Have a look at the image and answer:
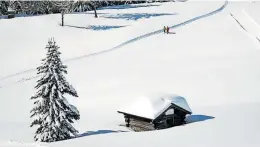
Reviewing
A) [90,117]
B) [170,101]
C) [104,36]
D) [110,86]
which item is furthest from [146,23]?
[170,101]

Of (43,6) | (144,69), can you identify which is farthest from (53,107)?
(43,6)

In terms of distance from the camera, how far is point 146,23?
7688cm

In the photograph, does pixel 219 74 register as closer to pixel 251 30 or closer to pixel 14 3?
pixel 251 30

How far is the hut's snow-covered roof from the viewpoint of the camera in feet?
105

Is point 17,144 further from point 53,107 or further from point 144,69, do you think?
point 144,69

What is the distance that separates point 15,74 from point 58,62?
2651 cm

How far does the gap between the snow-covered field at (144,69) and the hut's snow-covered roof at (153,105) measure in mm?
1476

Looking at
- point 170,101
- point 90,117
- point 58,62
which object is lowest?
point 90,117

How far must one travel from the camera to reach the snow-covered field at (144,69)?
95.6ft

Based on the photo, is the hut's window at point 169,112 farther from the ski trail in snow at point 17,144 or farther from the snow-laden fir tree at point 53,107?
the ski trail in snow at point 17,144

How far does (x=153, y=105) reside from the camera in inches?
1273

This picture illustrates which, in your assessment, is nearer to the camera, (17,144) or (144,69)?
(17,144)

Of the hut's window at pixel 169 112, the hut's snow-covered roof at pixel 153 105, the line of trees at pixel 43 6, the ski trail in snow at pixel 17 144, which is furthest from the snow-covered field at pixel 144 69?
the line of trees at pixel 43 6

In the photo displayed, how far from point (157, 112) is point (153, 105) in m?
0.62
